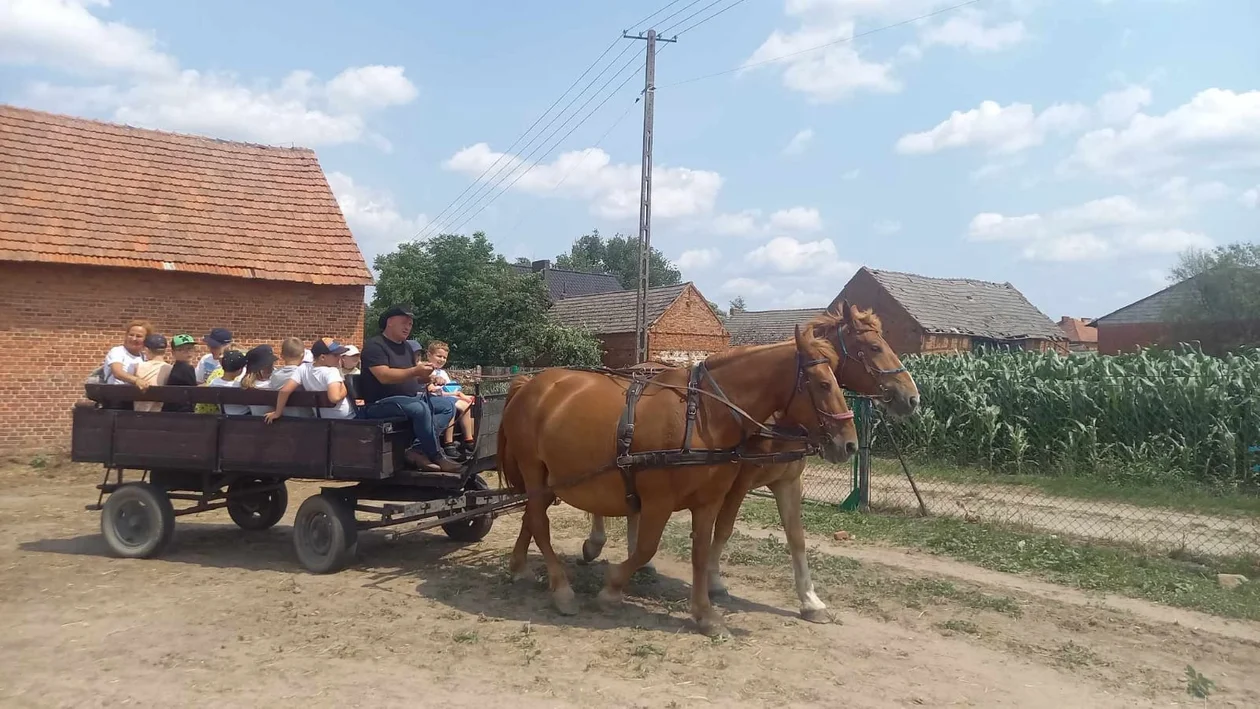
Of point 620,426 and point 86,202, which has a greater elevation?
point 86,202

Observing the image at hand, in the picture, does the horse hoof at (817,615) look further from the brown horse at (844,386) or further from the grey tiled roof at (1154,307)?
the grey tiled roof at (1154,307)

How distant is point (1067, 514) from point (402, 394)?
7.64 metres

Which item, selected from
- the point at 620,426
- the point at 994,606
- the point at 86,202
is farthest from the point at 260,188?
the point at 994,606

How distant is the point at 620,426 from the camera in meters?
5.47

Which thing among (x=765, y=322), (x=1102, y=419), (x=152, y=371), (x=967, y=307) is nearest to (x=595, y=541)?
(x=152, y=371)

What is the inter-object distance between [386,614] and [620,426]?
203cm

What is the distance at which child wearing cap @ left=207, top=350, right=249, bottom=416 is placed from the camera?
23.0 feet

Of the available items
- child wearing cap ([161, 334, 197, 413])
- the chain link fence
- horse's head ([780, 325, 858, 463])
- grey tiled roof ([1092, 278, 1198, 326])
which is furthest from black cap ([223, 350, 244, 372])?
grey tiled roof ([1092, 278, 1198, 326])

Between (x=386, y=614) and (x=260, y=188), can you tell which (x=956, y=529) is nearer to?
(x=386, y=614)

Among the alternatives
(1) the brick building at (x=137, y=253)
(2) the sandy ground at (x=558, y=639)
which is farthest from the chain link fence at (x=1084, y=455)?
(1) the brick building at (x=137, y=253)

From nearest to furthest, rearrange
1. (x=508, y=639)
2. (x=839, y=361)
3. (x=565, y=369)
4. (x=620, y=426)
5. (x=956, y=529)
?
(x=508, y=639)
(x=620, y=426)
(x=839, y=361)
(x=565, y=369)
(x=956, y=529)

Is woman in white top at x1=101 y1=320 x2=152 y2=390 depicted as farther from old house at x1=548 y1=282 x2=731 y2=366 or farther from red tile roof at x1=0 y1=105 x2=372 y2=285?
old house at x1=548 y1=282 x2=731 y2=366

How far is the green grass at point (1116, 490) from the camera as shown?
9789 millimetres

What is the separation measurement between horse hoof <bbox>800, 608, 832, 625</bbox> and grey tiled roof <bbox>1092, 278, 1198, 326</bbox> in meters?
29.4
